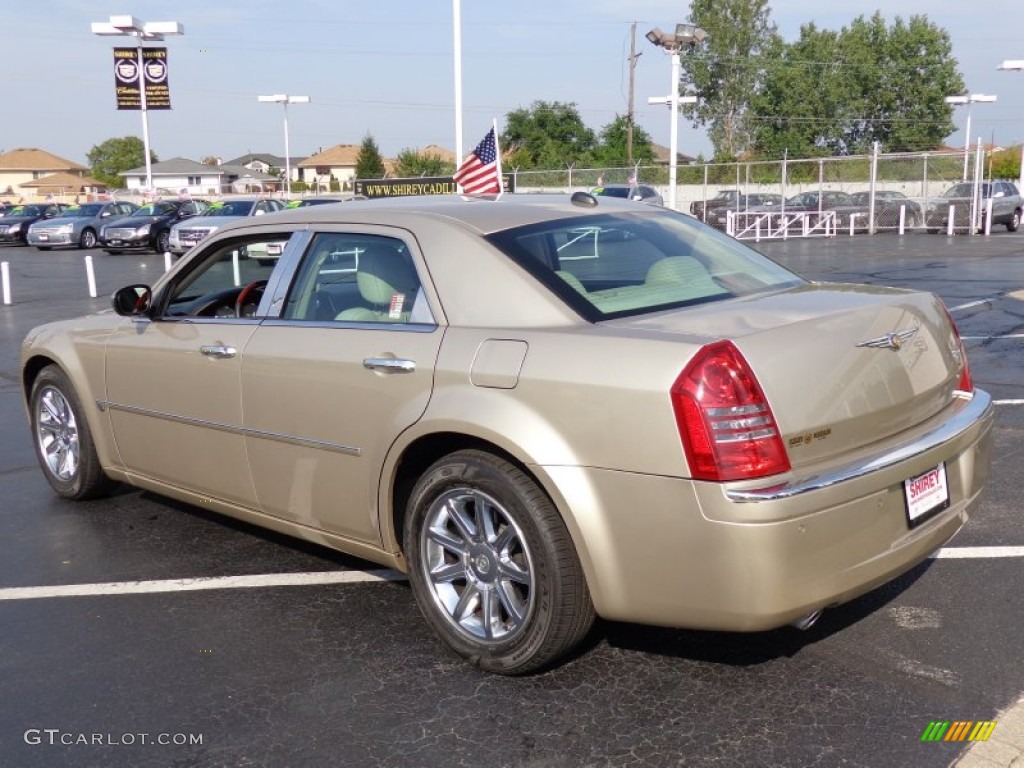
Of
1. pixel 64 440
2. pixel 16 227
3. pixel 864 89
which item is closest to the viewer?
pixel 64 440

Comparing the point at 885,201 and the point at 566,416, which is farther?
the point at 885,201

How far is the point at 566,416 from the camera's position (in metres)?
3.40

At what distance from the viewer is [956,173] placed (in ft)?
116

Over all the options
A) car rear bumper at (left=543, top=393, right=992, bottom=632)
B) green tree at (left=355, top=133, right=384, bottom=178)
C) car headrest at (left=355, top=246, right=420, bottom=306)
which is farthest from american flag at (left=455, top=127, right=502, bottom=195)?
green tree at (left=355, top=133, right=384, bottom=178)

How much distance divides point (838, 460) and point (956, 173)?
35649mm

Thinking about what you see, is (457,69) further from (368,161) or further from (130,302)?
(368,161)

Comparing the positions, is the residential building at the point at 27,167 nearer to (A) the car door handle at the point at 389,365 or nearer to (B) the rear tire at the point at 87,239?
(B) the rear tire at the point at 87,239

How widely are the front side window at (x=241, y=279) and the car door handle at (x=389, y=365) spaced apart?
0.92m

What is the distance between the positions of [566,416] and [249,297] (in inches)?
90.8

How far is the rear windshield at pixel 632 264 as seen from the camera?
387 cm

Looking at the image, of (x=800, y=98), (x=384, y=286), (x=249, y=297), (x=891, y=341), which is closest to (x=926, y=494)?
(x=891, y=341)

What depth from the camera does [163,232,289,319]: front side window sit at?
484 centimetres

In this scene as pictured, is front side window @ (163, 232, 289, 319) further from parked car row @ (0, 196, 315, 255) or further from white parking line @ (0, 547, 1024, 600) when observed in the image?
parked car row @ (0, 196, 315, 255)

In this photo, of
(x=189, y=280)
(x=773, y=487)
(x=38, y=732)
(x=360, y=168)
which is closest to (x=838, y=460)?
(x=773, y=487)
